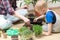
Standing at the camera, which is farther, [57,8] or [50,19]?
[57,8]

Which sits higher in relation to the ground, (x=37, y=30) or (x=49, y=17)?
(x=49, y=17)

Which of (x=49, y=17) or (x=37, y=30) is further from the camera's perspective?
→ (x=49, y=17)

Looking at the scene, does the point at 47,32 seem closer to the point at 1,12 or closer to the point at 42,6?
the point at 42,6

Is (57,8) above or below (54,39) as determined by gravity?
above

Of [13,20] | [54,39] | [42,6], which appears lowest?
[54,39]

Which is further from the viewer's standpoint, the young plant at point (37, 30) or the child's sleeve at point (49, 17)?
the child's sleeve at point (49, 17)

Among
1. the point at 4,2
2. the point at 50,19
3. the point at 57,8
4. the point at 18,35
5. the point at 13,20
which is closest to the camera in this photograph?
the point at 18,35

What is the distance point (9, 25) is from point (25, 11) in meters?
0.46

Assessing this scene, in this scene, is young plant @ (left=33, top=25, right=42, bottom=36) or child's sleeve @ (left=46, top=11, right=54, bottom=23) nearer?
young plant @ (left=33, top=25, right=42, bottom=36)

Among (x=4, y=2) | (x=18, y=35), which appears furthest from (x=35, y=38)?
(x=4, y=2)

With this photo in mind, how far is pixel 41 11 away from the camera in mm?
2352

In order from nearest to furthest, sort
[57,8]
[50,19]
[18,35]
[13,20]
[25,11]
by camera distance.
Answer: [18,35]
[50,19]
[13,20]
[25,11]
[57,8]

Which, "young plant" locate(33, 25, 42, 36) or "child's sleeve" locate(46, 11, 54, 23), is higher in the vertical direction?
"child's sleeve" locate(46, 11, 54, 23)

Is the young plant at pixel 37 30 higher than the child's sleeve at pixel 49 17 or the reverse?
the reverse
